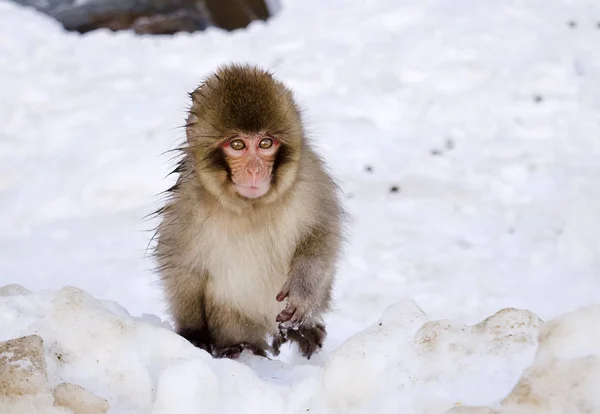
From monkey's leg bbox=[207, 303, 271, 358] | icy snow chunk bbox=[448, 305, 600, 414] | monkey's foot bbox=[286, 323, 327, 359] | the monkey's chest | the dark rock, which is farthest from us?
the dark rock

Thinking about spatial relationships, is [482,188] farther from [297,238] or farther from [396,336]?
[396,336]

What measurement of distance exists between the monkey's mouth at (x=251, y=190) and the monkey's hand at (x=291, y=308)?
29 cm

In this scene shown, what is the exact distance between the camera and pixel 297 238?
2.82 metres

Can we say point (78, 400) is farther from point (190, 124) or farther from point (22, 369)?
point (190, 124)

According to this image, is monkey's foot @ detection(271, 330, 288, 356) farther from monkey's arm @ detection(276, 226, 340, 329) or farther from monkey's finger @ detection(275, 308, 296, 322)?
monkey's finger @ detection(275, 308, 296, 322)

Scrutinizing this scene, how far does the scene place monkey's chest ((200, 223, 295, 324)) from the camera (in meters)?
2.77

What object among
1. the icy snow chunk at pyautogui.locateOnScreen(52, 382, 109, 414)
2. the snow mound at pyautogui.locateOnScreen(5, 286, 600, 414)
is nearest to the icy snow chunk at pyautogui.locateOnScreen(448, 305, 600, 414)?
the snow mound at pyautogui.locateOnScreen(5, 286, 600, 414)

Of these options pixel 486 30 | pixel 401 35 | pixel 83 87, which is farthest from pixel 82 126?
pixel 486 30

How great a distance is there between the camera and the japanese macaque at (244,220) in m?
2.64

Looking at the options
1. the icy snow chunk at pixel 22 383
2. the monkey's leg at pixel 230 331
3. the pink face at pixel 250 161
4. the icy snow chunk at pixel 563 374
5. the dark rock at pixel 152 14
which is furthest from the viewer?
the dark rock at pixel 152 14

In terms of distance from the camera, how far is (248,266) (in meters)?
2.79

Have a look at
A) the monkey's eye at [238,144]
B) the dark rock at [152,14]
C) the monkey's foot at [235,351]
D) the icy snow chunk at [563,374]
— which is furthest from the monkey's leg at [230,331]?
the dark rock at [152,14]

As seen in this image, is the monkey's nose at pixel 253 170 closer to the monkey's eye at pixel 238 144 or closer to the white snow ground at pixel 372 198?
the monkey's eye at pixel 238 144

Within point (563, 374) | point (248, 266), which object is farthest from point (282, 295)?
point (563, 374)
